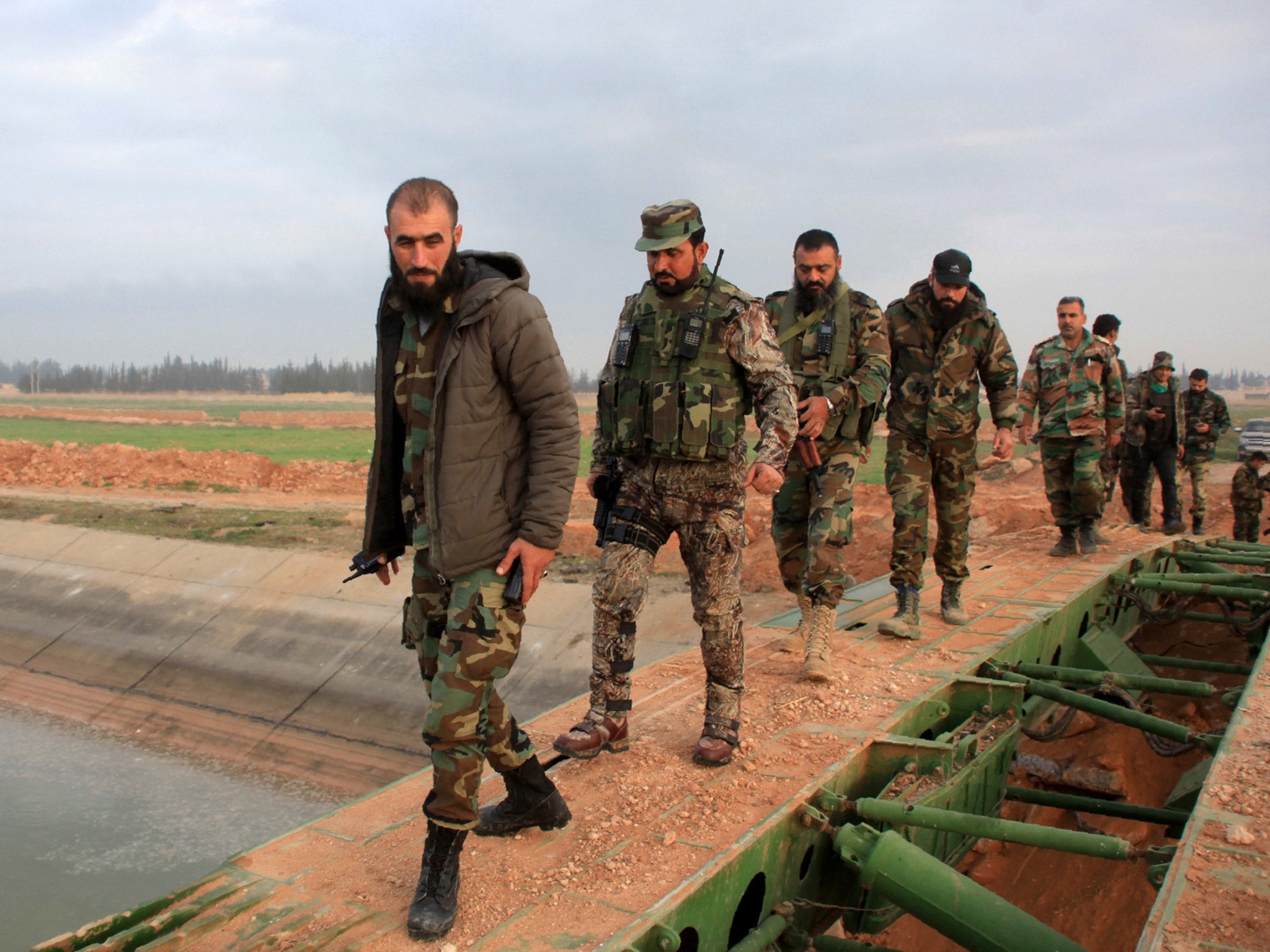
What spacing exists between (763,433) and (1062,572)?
4698mm

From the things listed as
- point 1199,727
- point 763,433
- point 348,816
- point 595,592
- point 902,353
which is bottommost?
point 1199,727

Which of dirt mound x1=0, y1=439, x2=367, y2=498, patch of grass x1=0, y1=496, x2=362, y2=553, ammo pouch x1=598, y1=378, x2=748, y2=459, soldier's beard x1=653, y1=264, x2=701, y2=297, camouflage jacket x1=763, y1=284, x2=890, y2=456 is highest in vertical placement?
soldier's beard x1=653, y1=264, x2=701, y2=297

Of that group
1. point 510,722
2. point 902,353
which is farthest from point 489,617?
point 902,353

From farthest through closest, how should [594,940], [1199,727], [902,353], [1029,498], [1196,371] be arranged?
[1029,498] → [1196,371] → [1199,727] → [902,353] → [594,940]

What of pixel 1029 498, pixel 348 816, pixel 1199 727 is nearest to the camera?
pixel 348 816

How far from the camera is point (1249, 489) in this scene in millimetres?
11953

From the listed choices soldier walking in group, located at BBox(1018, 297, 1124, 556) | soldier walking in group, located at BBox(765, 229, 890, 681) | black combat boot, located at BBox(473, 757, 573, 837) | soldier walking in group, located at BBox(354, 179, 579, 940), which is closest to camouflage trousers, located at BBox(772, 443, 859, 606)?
soldier walking in group, located at BBox(765, 229, 890, 681)

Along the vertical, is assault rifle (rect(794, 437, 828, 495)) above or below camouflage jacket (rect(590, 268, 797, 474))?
below

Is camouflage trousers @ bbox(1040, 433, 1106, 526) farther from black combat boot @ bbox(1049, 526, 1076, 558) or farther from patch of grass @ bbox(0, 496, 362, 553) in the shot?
patch of grass @ bbox(0, 496, 362, 553)

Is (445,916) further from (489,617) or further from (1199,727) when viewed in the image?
(1199,727)

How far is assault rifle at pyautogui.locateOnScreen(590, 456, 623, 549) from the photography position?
398 cm

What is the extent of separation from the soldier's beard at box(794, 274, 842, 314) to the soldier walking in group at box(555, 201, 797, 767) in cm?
133

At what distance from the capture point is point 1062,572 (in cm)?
753

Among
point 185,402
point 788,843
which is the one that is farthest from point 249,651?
point 185,402
